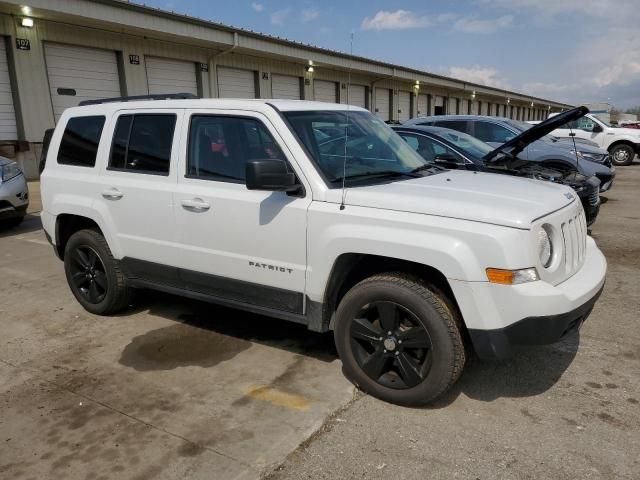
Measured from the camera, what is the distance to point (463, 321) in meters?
3.08

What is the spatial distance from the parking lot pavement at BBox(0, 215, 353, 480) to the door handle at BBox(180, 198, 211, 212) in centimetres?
113

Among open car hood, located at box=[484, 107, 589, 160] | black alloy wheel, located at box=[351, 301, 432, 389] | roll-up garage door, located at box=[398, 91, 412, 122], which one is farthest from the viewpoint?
roll-up garage door, located at box=[398, 91, 412, 122]

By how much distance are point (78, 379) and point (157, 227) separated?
1243mm

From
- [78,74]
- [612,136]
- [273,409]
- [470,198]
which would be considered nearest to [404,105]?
[612,136]

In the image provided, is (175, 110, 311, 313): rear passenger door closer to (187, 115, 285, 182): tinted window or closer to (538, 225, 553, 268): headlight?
(187, 115, 285, 182): tinted window

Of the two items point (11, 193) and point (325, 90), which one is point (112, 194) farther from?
point (325, 90)

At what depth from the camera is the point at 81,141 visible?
15.3 ft

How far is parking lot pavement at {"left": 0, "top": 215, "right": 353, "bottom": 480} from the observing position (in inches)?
109

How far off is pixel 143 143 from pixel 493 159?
451 cm

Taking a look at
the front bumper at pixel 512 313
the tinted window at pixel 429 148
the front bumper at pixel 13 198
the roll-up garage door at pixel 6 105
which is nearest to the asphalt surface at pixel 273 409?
the front bumper at pixel 512 313

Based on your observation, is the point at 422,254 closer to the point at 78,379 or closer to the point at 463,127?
the point at 78,379

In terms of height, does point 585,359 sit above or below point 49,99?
below

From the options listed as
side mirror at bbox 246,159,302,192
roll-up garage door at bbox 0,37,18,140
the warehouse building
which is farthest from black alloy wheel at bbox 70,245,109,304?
roll-up garage door at bbox 0,37,18,140

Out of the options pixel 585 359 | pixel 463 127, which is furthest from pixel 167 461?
pixel 463 127
